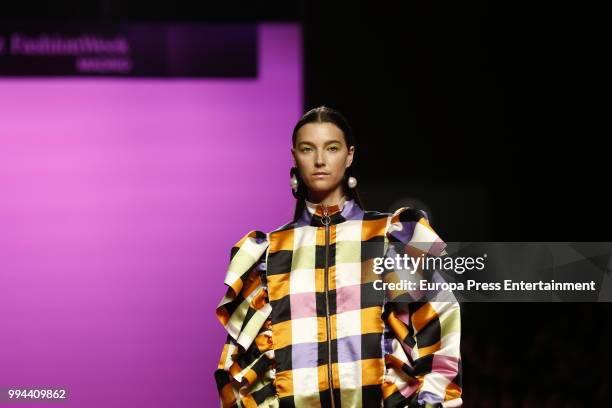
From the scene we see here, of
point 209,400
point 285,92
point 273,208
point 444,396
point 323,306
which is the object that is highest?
point 285,92

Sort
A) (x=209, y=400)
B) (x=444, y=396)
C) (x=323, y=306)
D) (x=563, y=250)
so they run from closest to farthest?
(x=444, y=396)
(x=323, y=306)
(x=563, y=250)
(x=209, y=400)

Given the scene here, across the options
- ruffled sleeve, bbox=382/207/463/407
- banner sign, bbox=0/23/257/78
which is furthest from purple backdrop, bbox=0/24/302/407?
ruffled sleeve, bbox=382/207/463/407

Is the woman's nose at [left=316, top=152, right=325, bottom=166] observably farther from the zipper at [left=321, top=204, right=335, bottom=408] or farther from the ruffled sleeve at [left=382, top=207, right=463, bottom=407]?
the ruffled sleeve at [left=382, top=207, right=463, bottom=407]

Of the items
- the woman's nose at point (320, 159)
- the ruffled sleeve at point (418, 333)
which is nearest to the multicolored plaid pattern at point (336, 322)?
the ruffled sleeve at point (418, 333)

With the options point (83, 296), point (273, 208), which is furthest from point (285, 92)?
point (83, 296)

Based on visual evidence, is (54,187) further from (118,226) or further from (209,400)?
(209,400)

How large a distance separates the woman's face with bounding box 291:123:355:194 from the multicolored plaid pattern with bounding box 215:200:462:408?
0.26 ft

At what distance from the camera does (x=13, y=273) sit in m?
2.84

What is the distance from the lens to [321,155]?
222cm

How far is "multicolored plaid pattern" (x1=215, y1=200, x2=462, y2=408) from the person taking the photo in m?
2.04

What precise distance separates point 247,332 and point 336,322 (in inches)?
9.8

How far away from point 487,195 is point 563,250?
14.3 inches

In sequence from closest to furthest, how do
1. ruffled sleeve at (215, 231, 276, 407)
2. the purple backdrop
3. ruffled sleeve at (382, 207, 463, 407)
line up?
1. ruffled sleeve at (382, 207, 463, 407)
2. ruffled sleeve at (215, 231, 276, 407)
3. the purple backdrop

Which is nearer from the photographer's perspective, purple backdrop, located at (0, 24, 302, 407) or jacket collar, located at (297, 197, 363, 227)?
jacket collar, located at (297, 197, 363, 227)
